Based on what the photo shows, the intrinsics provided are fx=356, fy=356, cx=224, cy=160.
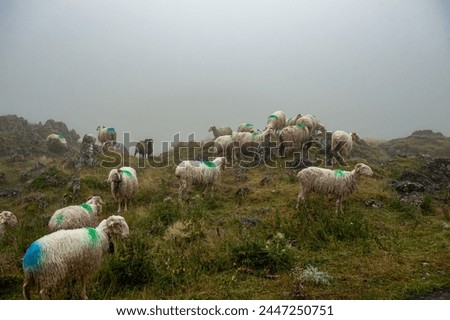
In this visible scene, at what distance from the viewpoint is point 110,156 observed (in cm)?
2364

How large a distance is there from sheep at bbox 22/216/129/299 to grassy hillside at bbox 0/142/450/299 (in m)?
0.39

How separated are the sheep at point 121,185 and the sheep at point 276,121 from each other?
1002 centimetres

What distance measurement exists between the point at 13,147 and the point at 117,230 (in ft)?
95.7

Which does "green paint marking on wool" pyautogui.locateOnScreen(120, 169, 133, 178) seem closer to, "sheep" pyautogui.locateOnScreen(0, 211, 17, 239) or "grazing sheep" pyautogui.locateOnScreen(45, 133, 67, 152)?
"sheep" pyautogui.locateOnScreen(0, 211, 17, 239)

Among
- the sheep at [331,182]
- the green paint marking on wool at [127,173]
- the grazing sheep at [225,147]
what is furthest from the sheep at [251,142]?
the green paint marking on wool at [127,173]

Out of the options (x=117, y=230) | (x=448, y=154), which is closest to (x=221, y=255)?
(x=117, y=230)

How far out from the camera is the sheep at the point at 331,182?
12.6 m

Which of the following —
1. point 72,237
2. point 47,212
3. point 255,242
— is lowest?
point 47,212

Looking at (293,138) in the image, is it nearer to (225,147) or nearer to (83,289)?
(225,147)

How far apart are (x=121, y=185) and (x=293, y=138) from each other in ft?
31.4

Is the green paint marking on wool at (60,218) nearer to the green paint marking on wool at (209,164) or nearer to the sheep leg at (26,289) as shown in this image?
the sheep leg at (26,289)

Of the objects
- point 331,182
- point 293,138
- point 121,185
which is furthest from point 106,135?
point 331,182

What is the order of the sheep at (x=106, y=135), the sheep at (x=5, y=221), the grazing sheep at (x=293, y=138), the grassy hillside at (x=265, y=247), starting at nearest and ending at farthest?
the grassy hillside at (x=265, y=247) → the sheep at (x=5, y=221) → the grazing sheep at (x=293, y=138) → the sheep at (x=106, y=135)

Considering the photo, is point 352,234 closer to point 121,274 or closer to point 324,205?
point 324,205
